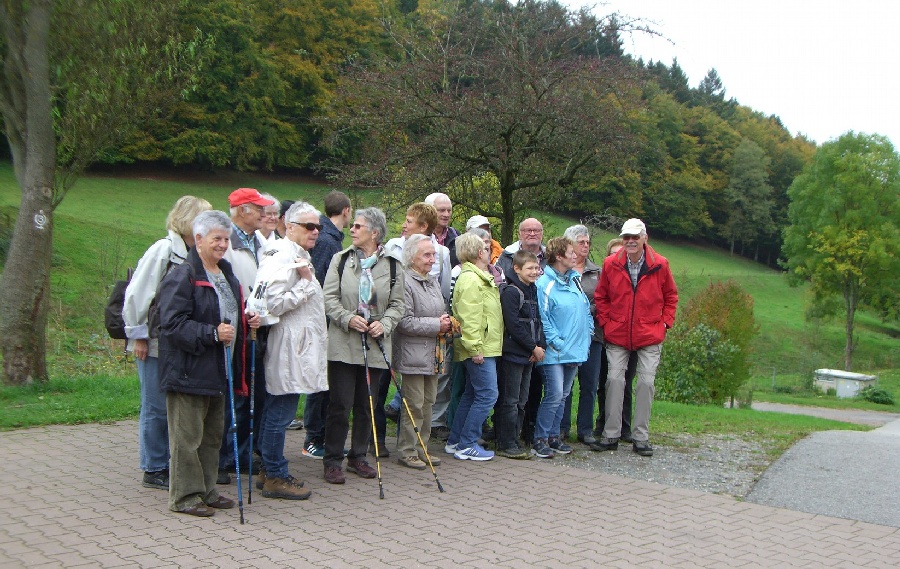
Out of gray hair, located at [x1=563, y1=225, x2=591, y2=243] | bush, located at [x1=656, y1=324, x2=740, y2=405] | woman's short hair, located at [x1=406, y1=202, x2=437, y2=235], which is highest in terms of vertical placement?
woman's short hair, located at [x1=406, y1=202, x2=437, y2=235]

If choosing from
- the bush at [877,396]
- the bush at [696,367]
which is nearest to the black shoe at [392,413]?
the bush at [696,367]

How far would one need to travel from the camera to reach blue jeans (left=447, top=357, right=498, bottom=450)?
288 inches

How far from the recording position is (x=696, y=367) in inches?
737

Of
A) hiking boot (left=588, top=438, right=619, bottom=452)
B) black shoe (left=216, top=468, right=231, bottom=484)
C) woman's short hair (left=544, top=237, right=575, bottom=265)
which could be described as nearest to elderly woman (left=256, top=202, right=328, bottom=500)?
black shoe (left=216, top=468, right=231, bottom=484)

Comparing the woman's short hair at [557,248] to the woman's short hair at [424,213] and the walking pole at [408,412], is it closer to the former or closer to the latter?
the woman's short hair at [424,213]

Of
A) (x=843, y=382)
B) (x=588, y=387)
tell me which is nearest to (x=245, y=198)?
(x=588, y=387)

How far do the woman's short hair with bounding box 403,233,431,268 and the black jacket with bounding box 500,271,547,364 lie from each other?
3.45 feet

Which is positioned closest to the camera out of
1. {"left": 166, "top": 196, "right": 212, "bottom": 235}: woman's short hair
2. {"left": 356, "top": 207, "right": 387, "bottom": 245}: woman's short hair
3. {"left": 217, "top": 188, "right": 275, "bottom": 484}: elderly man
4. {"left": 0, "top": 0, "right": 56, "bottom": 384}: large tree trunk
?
{"left": 166, "top": 196, "right": 212, "bottom": 235}: woman's short hair

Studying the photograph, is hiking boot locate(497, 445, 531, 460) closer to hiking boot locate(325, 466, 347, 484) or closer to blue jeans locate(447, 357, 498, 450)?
blue jeans locate(447, 357, 498, 450)

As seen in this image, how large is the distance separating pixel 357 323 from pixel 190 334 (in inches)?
57.0

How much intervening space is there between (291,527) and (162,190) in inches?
1473

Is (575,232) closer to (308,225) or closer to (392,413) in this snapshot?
(392,413)

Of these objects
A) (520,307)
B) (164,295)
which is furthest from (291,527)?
(520,307)

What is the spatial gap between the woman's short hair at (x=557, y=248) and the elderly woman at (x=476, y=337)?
2.39 ft
